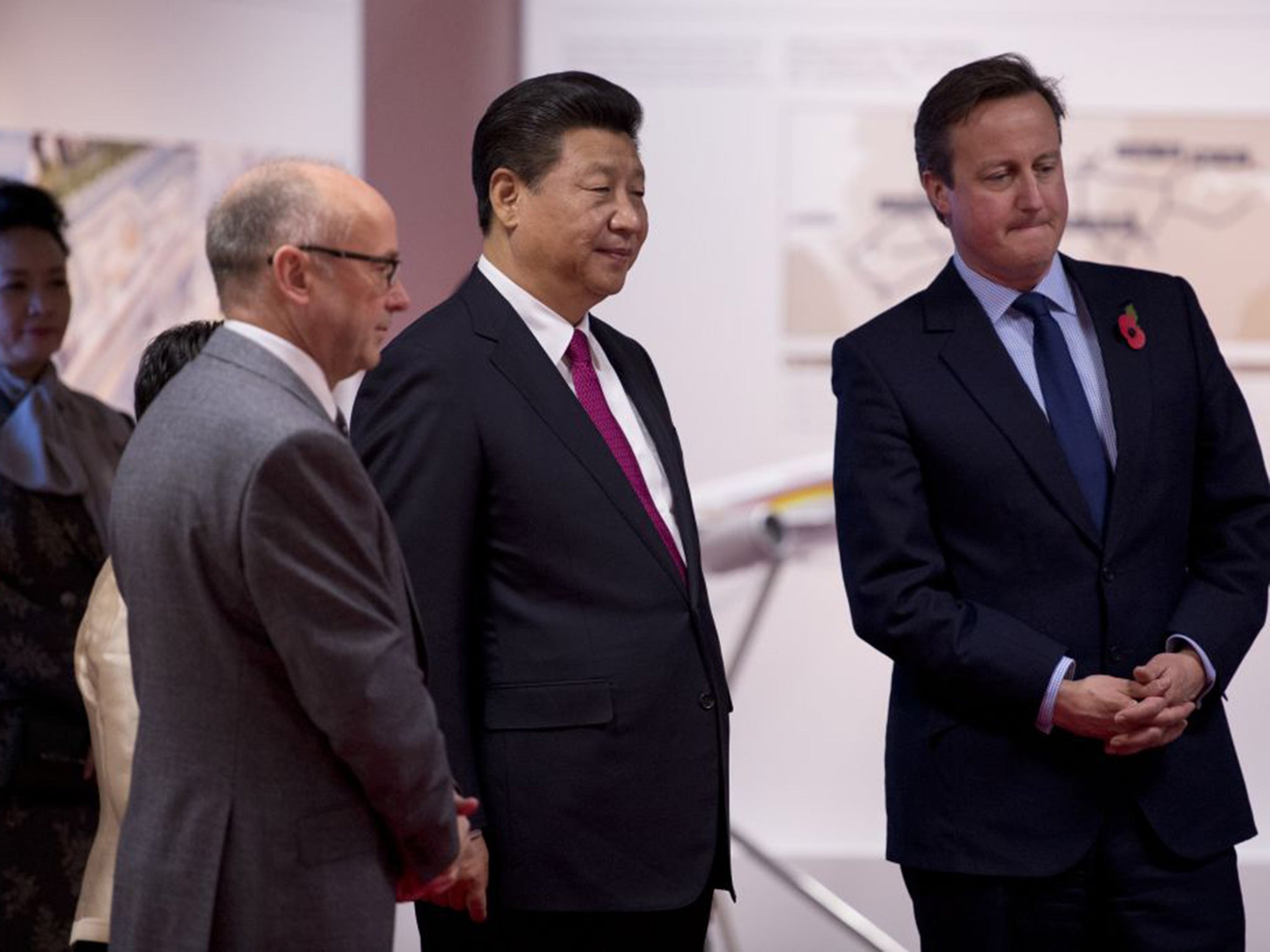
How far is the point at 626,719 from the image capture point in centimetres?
239

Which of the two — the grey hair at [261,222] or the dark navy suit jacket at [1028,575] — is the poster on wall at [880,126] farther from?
the grey hair at [261,222]

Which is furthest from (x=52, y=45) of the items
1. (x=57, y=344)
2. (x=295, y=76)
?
(x=57, y=344)

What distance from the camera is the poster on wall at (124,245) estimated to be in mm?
5086

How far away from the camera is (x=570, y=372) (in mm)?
2559

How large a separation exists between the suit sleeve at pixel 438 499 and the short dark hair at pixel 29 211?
63.1 inches

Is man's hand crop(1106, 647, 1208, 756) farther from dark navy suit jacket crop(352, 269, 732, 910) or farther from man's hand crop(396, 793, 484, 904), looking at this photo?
man's hand crop(396, 793, 484, 904)

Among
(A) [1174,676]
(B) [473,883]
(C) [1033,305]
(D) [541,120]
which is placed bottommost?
(B) [473,883]

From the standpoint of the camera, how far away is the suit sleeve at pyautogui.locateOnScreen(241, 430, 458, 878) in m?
1.87

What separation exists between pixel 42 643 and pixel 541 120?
154cm

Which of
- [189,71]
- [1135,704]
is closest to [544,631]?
[1135,704]

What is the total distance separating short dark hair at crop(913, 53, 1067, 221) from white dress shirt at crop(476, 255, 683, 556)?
628 mm

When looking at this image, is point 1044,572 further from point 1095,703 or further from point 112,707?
point 112,707

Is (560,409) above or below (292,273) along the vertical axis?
below

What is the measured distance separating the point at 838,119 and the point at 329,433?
9.04ft
